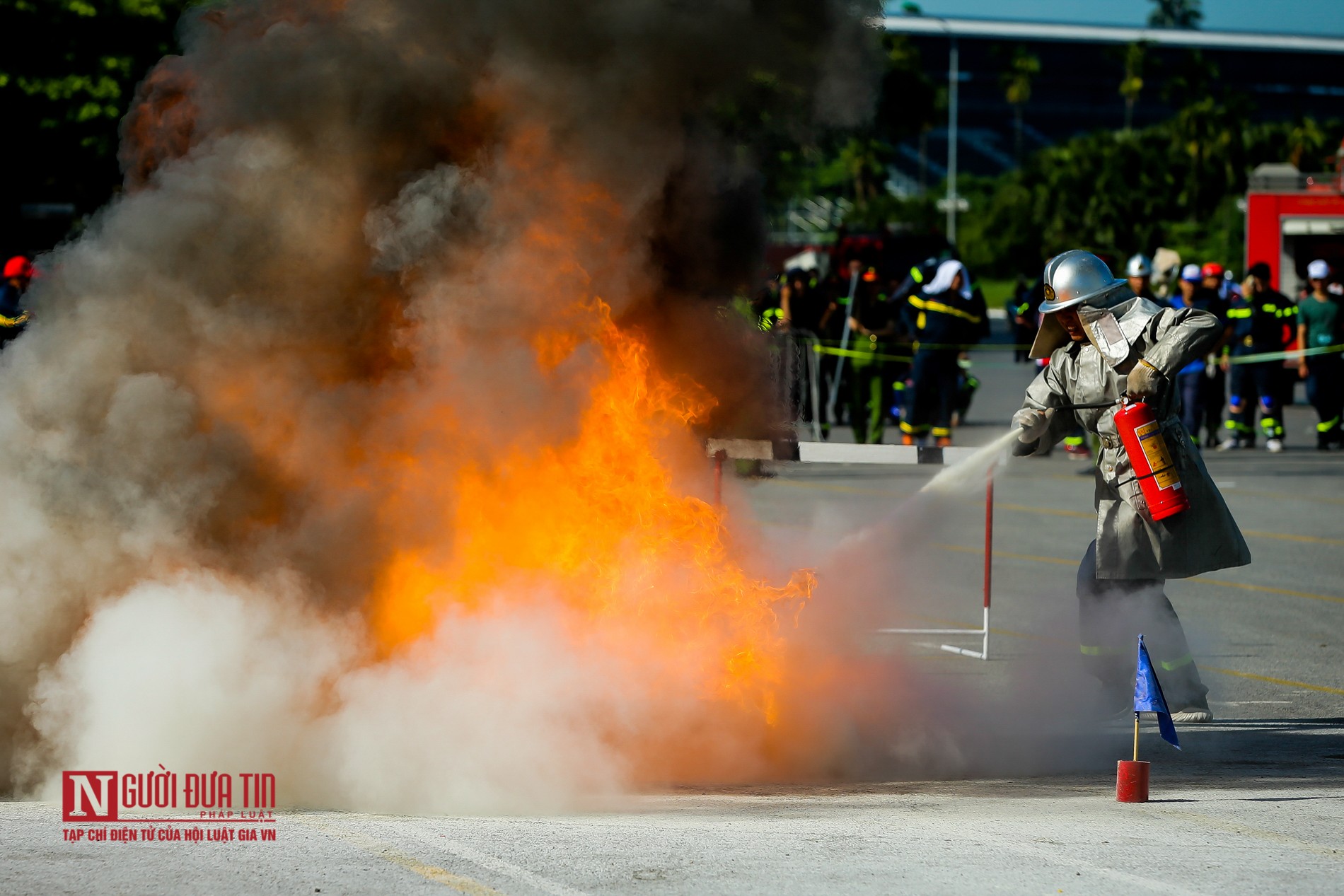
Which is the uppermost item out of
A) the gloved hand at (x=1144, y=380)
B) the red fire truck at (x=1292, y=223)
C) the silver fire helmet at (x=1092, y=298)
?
the red fire truck at (x=1292, y=223)

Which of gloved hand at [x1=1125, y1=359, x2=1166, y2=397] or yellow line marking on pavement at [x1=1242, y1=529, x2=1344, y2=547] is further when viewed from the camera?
yellow line marking on pavement at [x1=1242, y1=529, x2=1344, y2=547]

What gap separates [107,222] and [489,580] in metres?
1.91

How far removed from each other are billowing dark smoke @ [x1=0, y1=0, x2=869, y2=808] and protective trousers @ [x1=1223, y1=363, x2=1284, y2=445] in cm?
1369

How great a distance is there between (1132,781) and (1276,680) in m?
2.86

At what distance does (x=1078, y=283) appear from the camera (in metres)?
6.72

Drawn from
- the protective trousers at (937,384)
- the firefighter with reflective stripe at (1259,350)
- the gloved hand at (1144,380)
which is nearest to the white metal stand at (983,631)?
the gloved hand at (1144,380)

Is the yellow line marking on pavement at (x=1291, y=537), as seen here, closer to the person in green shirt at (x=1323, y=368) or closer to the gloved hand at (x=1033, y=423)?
the person in green shirt at (x=1323, y=368)

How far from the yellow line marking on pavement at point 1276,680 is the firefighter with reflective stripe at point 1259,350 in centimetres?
1093

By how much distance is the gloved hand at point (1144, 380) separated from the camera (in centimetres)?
645

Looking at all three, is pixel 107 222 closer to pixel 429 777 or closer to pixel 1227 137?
pixel 429 777

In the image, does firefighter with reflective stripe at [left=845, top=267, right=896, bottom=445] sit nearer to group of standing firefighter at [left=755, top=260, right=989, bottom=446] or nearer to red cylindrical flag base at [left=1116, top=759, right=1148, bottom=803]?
group of standing firefighter at [left=755, top=260, right=989, bottom=446]

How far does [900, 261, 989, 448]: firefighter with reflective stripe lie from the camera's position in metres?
16.4

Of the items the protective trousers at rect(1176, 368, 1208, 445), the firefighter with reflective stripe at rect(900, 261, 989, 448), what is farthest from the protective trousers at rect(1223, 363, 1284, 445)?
the firefighter with reflective stripe at rect(900, 261, 989, 448)

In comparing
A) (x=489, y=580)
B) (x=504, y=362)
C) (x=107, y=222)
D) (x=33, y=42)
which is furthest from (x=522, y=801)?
(x=33, y=42)
